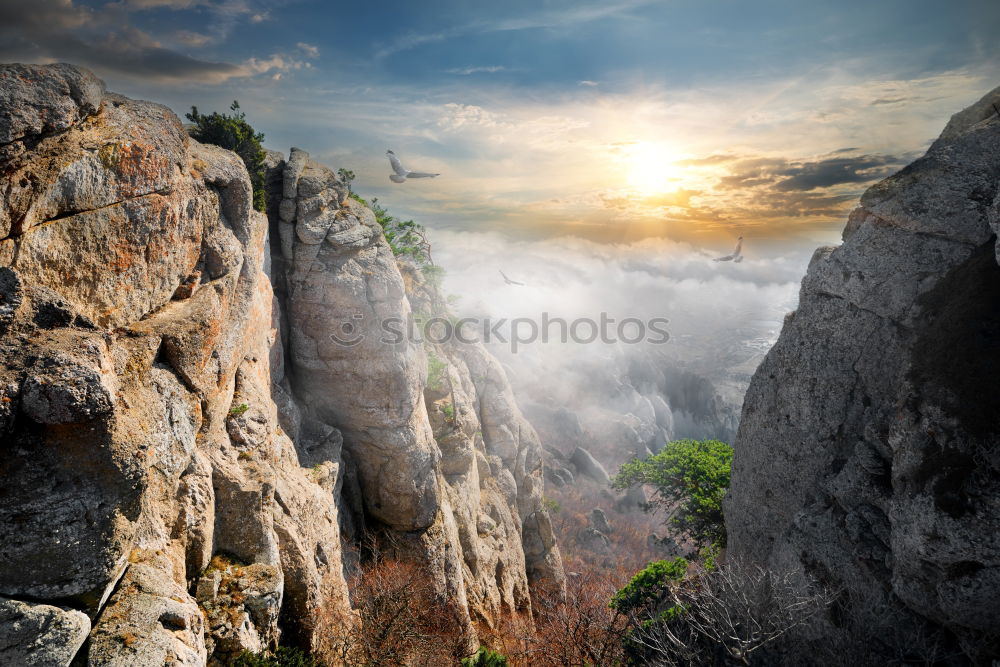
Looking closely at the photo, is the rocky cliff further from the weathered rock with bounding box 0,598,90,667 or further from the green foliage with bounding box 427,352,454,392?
the green foliage with bounding box 427,352,454,392

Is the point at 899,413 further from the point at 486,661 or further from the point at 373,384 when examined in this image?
the point at 373,384

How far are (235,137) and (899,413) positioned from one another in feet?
67.7

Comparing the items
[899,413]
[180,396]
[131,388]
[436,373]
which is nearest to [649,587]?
[899,413]

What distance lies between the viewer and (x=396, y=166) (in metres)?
17.1

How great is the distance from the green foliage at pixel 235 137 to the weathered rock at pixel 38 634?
11.6 meters

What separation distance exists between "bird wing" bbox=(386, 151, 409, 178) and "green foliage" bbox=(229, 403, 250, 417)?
9.81 meters

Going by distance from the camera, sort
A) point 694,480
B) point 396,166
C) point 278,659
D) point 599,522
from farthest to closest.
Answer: point 599,522
point 694,480
point 396,166
point 278,659

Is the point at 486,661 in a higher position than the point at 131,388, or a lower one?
lower

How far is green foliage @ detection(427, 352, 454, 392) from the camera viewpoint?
22.6 m

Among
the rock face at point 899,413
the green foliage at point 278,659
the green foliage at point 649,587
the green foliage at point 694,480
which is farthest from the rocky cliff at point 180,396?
the rock face at point 899,413

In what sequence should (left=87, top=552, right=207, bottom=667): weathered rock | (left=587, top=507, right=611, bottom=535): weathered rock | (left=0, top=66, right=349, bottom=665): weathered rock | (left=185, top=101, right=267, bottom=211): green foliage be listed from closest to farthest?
(left=0, top=66, right=349, bottom=665): weathered rock
(left=87, top=552, right=207, bottom=667): weathered rock
(left=185, top=101, right=267, bottom=211): green foliage
(left=587, top=507, right=611, bottom=535): weathered rock

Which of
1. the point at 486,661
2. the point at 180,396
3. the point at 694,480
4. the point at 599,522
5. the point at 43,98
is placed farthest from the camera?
the point at 599,522

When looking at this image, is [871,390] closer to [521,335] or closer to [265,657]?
[265,657]

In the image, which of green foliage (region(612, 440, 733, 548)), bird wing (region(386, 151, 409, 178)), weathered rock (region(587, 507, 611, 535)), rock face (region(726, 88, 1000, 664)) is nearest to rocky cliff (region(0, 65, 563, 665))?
bird wing (region(386, 151, 409, 178))
